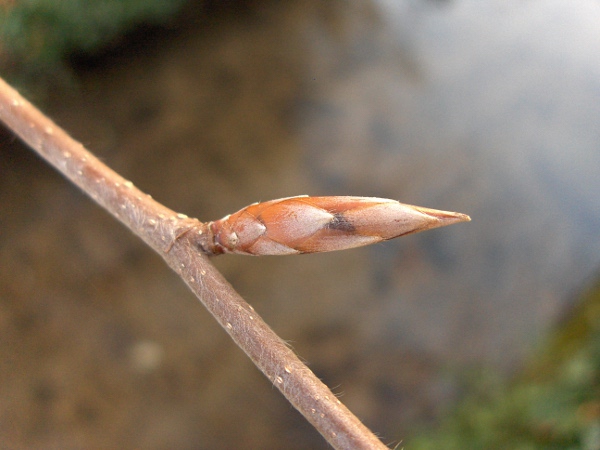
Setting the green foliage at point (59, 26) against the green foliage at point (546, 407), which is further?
the green foliage at point (59, 26)

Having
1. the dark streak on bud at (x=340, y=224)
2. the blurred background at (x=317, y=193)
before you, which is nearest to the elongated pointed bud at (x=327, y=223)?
the dark streak on bud at (x=340, y=224)

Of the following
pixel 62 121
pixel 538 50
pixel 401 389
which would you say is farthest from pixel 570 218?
pixel 62 121

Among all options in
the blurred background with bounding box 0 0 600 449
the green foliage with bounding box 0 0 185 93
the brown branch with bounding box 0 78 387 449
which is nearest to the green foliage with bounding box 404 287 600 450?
the blurred background with bounding box 0 0 600 449

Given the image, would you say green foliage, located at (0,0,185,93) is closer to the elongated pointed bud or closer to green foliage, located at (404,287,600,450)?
→ the elongated pointed bud

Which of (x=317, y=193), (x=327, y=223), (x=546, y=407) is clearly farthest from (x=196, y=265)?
(x=317, y=193)

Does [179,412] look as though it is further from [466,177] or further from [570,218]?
[570,218]

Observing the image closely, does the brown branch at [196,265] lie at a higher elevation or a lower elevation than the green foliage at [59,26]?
lower

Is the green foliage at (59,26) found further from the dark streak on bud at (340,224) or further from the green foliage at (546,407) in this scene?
the green foliage at (546,407)

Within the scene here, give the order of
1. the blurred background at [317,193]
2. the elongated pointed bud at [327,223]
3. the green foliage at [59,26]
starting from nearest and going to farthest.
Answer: the elongated pointed bud at [327,223] < the green foliage at [59,26] < the blurred background at [317,193]
